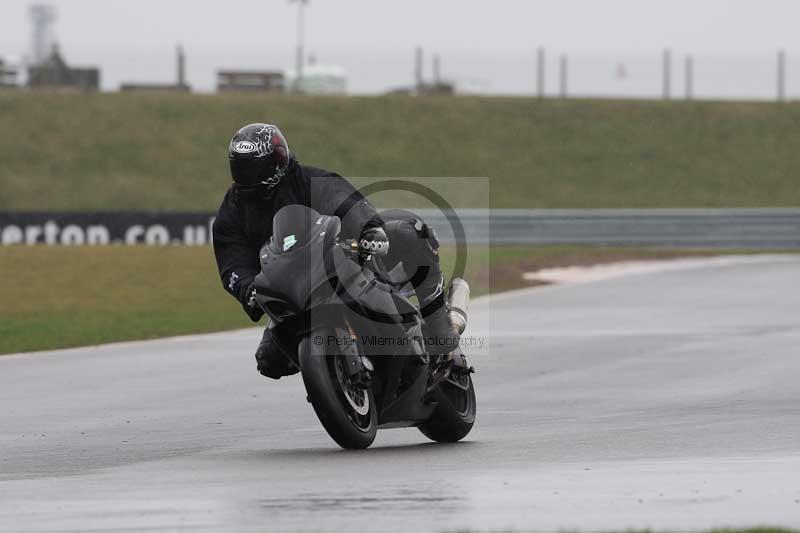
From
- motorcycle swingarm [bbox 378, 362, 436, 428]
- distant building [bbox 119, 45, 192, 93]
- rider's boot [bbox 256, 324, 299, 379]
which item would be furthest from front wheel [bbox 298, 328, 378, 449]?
distant building [bbox 119, 45, 192, 93]

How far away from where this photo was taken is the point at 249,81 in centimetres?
5338

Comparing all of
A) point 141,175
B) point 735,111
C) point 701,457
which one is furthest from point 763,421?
point 735,111

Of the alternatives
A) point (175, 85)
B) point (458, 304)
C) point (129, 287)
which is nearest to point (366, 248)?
point (458, 304)

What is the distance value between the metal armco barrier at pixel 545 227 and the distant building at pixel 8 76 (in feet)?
63.0

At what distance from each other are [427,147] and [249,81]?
26.1ft

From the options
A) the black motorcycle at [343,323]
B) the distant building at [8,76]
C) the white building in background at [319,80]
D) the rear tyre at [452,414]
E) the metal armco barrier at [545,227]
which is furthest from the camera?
the white building in background at [319,80]

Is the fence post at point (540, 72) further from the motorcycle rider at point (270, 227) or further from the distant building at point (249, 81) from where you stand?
the motorcycle rider at point (270, 227)

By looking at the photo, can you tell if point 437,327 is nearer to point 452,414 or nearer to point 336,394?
point 452,414

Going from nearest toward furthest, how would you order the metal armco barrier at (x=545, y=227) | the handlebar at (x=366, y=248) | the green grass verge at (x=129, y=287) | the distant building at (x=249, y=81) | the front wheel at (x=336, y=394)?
the front wheel at (x=336, y=394)
the handlebar at (x=366, y=248)
the green grass verge at (x=129, y=287)
the metal armco barrier at (x=545, y=227)
the distant building at (x=249, y=81)

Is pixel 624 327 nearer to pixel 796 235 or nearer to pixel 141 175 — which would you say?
pixel 796 235

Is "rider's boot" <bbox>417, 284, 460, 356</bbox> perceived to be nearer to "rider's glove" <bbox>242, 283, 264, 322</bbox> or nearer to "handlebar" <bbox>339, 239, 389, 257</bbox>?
"handlebar" <bbox>339, 239, 389, 257</bbox>

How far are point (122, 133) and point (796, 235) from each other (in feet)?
69.3

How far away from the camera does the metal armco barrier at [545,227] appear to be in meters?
33.4

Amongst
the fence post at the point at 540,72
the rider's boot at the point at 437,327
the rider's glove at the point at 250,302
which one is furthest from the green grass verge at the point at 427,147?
the rider's glove at the point at 250,302
